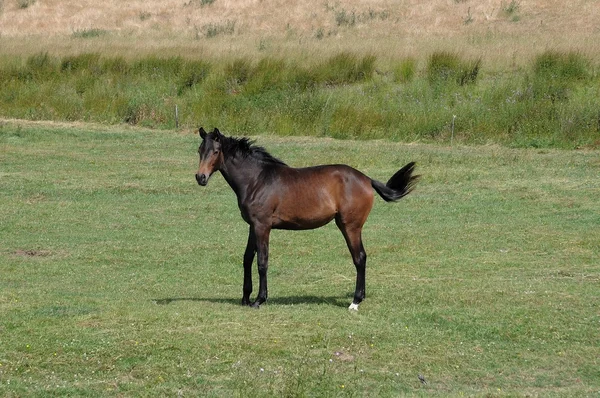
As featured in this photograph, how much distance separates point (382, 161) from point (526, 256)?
975 cm

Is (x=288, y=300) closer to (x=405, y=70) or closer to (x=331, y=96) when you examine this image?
(x=331, y=96)

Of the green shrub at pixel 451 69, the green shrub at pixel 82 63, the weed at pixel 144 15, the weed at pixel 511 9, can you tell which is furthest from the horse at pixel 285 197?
the weed at pixel 144 15

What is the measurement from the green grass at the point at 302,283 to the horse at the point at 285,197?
665 mm

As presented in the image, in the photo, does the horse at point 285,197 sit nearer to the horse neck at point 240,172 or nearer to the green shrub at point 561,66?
the horse neck at point 240,172

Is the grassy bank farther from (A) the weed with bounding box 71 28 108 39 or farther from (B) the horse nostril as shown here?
(B) the horse nostril

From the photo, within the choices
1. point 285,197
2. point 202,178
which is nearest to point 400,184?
point 285,197

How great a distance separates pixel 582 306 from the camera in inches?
476

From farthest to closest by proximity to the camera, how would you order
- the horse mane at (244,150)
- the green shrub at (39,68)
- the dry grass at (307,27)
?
the dry grass at (307,27), the green shrub at (39,68), the horse mane at (244,150)

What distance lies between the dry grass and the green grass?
9238 mm

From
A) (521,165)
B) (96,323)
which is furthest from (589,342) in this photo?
(521,165)

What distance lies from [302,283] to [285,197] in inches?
100

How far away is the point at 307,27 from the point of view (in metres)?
47.8

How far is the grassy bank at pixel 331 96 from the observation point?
1155 inches

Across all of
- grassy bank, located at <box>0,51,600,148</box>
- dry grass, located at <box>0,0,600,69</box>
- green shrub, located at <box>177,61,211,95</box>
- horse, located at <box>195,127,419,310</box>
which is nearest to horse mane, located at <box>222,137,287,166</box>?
horse, located at <box>195,127,419,310</box>
